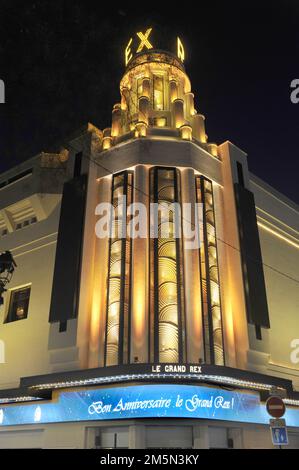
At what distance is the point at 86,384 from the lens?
1530cm

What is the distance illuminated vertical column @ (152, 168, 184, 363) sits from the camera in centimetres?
1684

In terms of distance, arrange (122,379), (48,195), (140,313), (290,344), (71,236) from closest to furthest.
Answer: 1. (122,379)
2. (140,313)
3. (71,236)
4. (290,344)
5. (48,195)

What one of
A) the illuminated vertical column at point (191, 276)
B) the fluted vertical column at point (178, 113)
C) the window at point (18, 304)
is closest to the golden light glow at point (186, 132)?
the fluted vertical column at point (178, 113)

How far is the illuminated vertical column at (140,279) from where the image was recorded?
16.5 metres

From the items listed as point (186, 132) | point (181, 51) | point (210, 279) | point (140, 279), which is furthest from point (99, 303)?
point (181, 51)

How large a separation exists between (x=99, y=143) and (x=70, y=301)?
903cm

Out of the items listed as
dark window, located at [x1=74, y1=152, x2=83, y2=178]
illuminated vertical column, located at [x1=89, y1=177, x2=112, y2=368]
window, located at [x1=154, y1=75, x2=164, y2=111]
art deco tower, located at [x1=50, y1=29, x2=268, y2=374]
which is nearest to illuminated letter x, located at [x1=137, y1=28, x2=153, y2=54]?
window, located at [x1=154, y1=75, x2=164, y2=111]

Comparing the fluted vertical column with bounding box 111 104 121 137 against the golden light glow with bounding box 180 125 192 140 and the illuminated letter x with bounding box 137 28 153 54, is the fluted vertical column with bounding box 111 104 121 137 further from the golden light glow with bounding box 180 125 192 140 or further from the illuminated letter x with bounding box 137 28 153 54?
the illuminated letter x with bounding box 137 28 153 54

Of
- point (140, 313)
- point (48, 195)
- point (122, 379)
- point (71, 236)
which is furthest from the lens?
point (48, 195)

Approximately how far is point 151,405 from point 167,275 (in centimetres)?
571

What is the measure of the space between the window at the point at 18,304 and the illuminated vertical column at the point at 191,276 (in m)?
9.22

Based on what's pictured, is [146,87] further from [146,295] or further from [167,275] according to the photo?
[146,295]

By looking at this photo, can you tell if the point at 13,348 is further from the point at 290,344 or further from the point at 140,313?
the point at 290,344

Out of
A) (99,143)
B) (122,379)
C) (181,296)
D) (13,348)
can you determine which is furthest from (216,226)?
(13,348)
